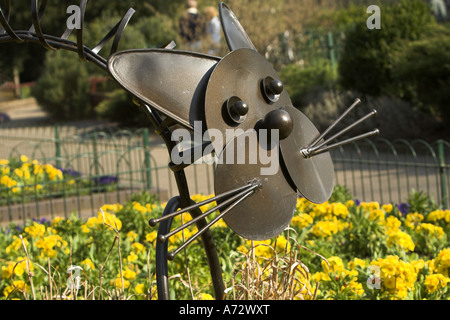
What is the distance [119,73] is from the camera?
1.50 meters

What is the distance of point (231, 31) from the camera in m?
1.84

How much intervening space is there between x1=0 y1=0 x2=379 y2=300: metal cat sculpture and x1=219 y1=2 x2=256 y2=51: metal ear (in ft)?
0.40

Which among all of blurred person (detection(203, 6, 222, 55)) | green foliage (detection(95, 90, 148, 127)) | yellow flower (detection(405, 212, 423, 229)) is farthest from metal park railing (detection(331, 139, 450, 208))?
green foliage (detection(95, 90, 148, 127))

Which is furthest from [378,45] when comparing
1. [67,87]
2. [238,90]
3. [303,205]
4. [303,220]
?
[67,87]

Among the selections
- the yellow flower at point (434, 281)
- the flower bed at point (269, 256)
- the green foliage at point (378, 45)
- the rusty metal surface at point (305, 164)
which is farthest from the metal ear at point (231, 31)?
the green foliage at point (378, 45)

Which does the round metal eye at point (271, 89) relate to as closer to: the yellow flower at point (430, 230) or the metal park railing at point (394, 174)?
the yellow flower at point (430, 230)

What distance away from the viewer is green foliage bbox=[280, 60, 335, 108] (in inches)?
423

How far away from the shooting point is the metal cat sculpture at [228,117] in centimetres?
153

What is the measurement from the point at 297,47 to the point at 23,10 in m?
16.9

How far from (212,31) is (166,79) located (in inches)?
370

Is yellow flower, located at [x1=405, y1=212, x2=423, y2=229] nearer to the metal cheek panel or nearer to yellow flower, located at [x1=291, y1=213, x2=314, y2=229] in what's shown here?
yellow flower, located at [x1=291, y1=213, x2=314, y2=229]

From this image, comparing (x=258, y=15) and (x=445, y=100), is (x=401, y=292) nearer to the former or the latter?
(x=445, y=100)

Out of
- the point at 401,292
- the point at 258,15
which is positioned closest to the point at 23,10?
the point at 258,15
